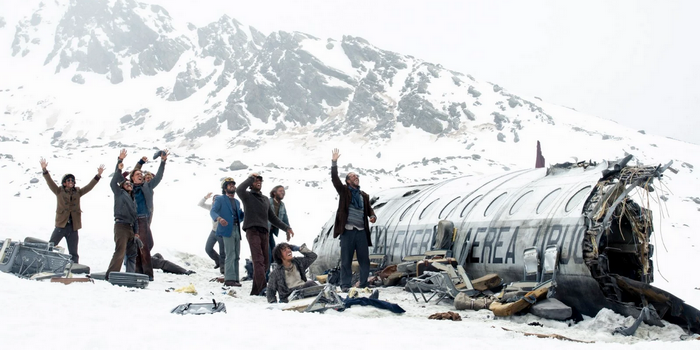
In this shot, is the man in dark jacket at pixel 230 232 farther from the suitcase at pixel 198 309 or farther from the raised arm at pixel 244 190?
the suitcase at pixel 198 309

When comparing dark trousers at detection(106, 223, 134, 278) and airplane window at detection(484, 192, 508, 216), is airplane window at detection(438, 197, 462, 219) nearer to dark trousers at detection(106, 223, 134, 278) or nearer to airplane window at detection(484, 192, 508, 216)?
airplane window at detection(484, 192, 508, 216)

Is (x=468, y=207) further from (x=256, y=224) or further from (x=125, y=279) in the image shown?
(x=125, y=279)

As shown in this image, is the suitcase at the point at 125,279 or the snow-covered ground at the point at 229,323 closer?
the snow-covered ground at the point at 229,323

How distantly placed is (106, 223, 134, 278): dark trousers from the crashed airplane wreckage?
4.80 m

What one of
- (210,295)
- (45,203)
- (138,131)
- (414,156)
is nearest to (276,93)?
(138,131)

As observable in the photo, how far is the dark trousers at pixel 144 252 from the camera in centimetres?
1073

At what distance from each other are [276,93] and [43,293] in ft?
315

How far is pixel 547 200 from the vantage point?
8.91 metres

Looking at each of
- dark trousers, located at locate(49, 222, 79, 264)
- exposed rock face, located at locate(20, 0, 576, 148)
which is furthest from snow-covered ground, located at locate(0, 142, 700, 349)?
exposed rock face, located at locate(20, 0, 576, 148)

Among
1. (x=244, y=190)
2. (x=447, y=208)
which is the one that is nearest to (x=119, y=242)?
(x=244, y=190)

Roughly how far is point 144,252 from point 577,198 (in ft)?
24.4

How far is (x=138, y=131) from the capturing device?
96.5 meters

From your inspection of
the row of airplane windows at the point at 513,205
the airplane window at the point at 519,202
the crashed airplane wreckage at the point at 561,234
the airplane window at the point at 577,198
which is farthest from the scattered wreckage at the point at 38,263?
the airplane window at the point at 577,198

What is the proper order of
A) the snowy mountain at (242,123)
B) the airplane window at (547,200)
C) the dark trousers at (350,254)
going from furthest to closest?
the snowy mountain at (242,123), the dark trousers at (350,254), the airplane window at (547,200)
